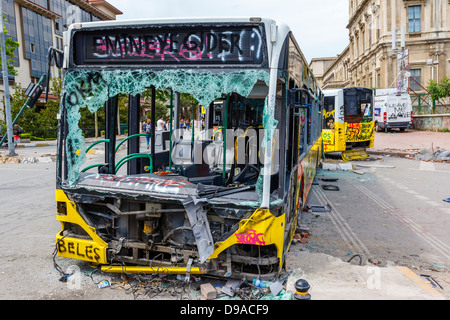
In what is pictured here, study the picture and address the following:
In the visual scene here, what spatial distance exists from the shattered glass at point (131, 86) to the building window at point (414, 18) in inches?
1675

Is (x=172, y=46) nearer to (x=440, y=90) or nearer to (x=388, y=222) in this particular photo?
(x=388, y=222)

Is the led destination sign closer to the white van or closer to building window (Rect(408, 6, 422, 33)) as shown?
the white van

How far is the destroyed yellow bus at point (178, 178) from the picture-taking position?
3695 millimetres

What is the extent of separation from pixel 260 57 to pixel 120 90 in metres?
1.58

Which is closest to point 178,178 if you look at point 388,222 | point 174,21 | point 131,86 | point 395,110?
point 131,86

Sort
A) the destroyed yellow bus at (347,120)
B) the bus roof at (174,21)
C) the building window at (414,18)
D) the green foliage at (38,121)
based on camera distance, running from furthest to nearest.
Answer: the building window at (414,18) → the green foliage at (38,121) → the destroyed yellow bus at (347,120) → the bus roof at (174,21)

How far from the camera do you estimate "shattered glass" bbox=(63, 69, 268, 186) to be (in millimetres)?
3730

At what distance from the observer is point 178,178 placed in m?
4.70

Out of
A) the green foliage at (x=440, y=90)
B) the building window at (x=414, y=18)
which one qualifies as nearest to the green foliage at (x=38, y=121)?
the green foliage at (x=440, y=90)

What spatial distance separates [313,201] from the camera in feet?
29.0

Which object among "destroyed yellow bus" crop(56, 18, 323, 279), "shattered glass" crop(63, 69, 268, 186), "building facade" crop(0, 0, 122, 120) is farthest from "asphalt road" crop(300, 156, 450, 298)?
"building facade" crop(0, 0, 122, 120)

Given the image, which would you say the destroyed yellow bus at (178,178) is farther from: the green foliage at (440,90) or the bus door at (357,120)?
the green foliage at (440,90)

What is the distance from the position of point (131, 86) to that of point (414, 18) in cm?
4317

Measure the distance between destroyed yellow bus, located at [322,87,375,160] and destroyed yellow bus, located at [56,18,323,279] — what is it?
471 inches
